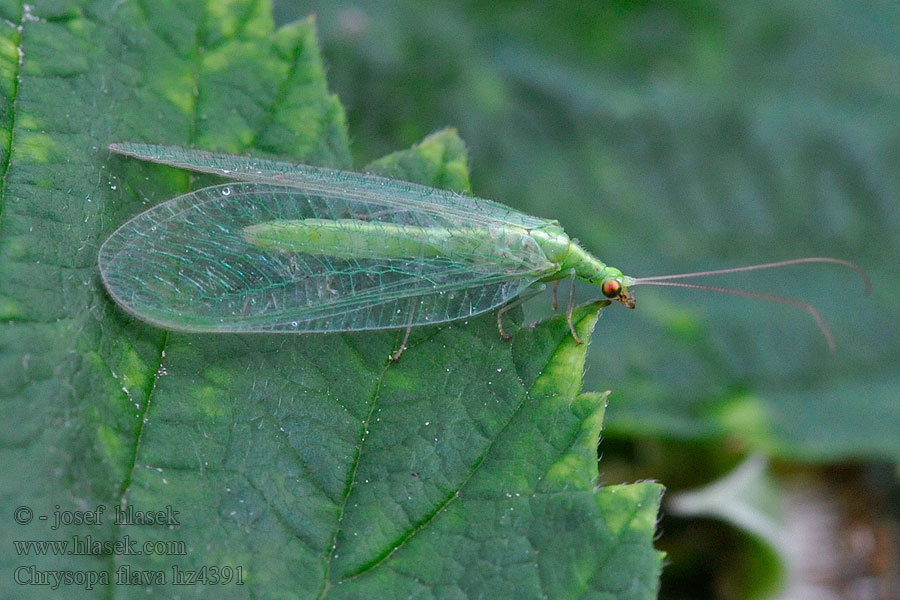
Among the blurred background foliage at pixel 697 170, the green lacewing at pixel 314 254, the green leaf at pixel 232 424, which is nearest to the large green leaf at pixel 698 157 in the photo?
the blurred background foliage at pixel 697 170

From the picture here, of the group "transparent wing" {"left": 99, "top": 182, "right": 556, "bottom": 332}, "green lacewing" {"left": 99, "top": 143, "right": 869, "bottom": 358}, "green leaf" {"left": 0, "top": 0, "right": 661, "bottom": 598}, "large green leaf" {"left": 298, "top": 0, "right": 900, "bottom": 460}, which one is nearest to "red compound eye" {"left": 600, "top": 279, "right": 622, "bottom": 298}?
"green lacewing" {"left": 99, "top": 143, "right": 869, "bottom": 358}

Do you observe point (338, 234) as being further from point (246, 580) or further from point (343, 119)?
point (246, 580)

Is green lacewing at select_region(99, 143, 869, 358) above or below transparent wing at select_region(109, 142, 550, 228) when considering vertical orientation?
below

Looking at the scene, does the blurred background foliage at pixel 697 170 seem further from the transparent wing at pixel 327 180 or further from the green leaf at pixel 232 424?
the green leaf at pixel 232 424

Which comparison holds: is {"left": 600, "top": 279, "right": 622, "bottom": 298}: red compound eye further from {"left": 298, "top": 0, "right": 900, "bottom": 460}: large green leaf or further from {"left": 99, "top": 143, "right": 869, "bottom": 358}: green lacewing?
{"left": 298, "top": 0, "right": 900, "bottom": 460}: large green leaf

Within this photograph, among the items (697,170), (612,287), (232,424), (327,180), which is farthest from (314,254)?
(697,170)

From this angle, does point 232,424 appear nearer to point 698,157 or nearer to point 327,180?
point 327,180
